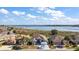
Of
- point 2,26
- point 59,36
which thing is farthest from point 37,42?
point 2,26

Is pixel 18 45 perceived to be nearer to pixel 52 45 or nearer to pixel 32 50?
pixel 32 50
